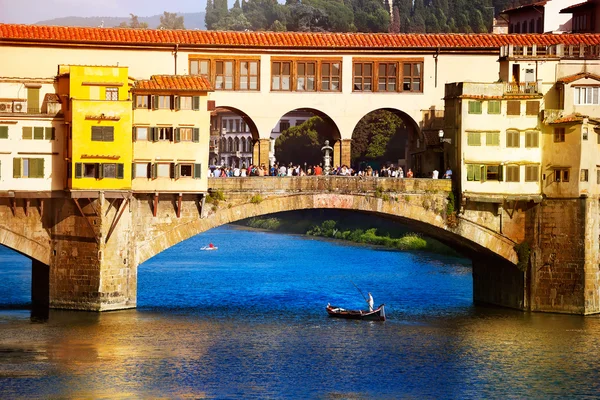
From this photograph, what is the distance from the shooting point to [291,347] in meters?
53.3

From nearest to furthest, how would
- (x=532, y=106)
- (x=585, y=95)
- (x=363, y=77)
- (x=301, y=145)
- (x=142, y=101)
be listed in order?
(x=142, y=101), (x=532, y=106), (x=585, y=95), (x=363, y=77), (x=301, y=145)

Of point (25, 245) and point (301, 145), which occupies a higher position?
point (301, 145)

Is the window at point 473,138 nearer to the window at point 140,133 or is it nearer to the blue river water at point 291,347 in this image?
the blue river water at point 291,347

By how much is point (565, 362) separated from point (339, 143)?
19.9m

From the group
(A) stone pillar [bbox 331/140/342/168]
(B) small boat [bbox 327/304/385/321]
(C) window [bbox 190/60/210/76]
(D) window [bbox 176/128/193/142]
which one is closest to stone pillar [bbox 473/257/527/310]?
(B) small boat [bbox 327/304/385/321]

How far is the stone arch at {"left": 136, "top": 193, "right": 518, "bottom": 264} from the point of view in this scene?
59.9 metres

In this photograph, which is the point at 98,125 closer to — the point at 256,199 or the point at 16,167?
the point at 16,167

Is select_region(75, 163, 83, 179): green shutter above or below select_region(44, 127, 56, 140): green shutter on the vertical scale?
below

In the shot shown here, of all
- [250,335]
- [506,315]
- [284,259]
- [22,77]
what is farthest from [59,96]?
[284,259]

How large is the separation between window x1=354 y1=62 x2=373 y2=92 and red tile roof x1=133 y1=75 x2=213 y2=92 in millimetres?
9163

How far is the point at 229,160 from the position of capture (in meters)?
146

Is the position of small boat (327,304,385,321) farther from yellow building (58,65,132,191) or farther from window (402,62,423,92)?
window (402,62,423,92)

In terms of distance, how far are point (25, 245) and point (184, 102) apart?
9.88m

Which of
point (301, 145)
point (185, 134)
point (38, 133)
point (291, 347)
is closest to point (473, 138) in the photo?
point (185, 134)
